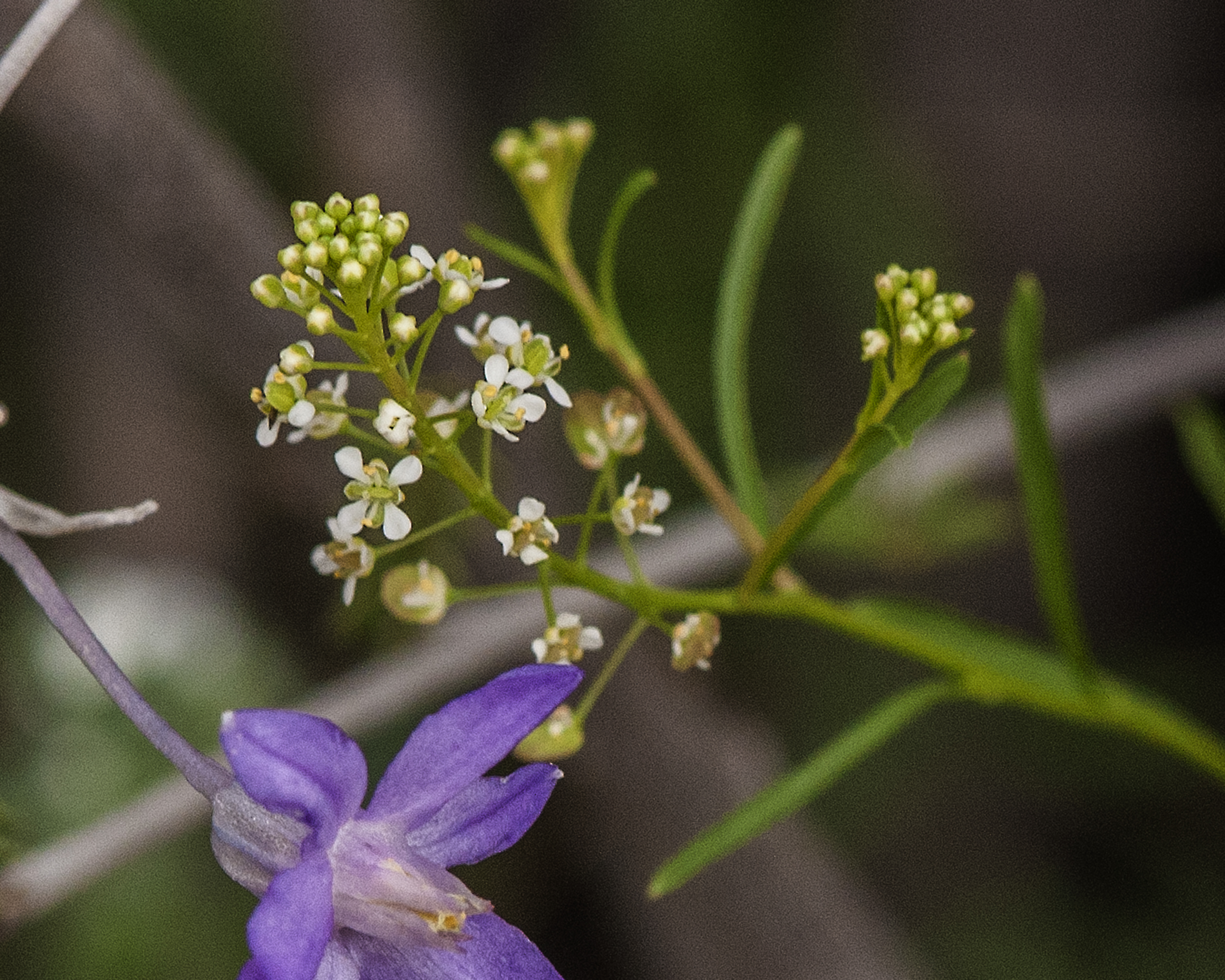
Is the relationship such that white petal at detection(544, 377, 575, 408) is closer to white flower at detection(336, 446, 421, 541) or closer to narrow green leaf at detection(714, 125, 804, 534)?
white flower at detection(336, 446, 421, 541)

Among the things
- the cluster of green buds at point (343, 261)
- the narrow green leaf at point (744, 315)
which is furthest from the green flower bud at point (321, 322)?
the narrow green leaf at point (744, 315)

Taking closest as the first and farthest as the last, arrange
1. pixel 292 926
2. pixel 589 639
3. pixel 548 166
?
pixel 292 926 → pixel 589 639 → pixel 548 166

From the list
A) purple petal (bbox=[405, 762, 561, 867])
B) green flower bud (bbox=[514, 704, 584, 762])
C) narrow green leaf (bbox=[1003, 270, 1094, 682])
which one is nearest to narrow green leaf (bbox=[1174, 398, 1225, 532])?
narrow green leaf (bbox=[1003, 270, 1094, 682])

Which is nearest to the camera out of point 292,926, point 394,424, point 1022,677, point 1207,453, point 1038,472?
point 292,926

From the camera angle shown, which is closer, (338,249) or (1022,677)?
(338,249)

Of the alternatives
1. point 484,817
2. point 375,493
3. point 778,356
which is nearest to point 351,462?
point 375,493

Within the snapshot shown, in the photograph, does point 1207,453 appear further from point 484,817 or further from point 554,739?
point 484,817

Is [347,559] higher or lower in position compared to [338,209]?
lower

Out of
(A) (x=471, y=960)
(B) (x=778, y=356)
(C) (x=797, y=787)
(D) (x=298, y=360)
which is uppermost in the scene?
(D) (x=298, y=360)
